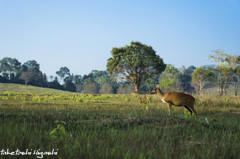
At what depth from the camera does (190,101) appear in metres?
7.72

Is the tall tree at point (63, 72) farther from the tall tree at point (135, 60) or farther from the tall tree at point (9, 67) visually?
the tall tree at point (135, 60)

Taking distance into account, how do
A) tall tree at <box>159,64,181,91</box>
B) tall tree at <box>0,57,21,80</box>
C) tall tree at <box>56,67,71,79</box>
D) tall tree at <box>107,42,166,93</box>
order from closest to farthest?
tall tree at <box>107,42,166,93</box> < tall tree at <box>159,64,181,91</box> < tall tree at <box>0,57,21,80</box> < tall tree at <box>56,67,71,79</box>

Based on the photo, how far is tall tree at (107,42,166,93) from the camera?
4423cm

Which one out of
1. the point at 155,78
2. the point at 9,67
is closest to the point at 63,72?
the point at 9,67

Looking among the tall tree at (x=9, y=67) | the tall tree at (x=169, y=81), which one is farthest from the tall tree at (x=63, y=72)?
the tall tree at (x=169, y=81)

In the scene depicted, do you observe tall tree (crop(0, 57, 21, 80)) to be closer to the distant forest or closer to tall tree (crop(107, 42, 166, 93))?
the distant forest

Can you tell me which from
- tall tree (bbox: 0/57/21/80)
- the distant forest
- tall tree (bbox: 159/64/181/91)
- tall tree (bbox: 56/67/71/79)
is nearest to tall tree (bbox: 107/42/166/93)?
the distant forest

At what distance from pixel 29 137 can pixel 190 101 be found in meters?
6.07

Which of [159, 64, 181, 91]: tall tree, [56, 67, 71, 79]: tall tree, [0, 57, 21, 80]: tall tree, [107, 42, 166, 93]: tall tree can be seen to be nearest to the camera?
[107, 42, 166, 93]: tall tree

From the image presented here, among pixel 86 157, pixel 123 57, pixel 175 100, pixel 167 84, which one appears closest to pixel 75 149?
pixel 86 157

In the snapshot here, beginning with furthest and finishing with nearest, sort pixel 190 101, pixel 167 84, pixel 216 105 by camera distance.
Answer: pixel 167 84 → pixel 216 105 → pixel 190 101

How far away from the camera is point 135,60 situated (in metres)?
43.5

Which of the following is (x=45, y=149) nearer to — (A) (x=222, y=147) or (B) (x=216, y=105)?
(A) (x=222, y=147)

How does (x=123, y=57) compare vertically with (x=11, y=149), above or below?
above
